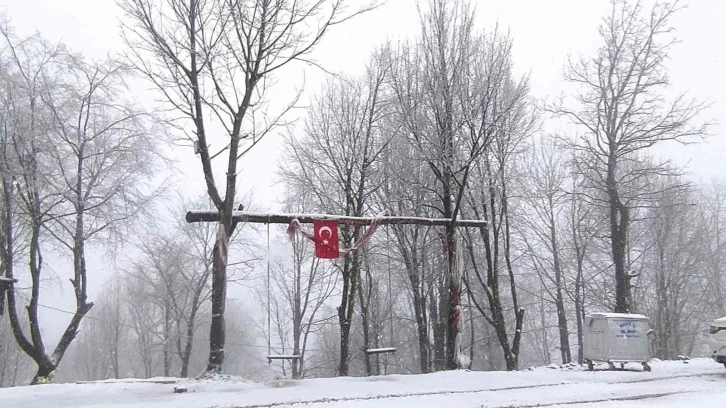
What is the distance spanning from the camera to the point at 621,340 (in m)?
12.9

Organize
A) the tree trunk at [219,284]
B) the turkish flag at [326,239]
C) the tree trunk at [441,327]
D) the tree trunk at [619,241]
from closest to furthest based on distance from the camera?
the tree trunk at [219,284] → the turkish flag at [326,239] → the tree trunk at [619,241] → the tree trunk at [441,327]

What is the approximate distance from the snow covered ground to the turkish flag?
2.72m

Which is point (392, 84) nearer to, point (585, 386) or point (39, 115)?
point (39, 115)

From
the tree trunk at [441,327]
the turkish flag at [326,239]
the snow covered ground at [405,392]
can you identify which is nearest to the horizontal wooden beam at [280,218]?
the turkish flag at [326,239]

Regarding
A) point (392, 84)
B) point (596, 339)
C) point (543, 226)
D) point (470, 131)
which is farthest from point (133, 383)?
point (543, 226)

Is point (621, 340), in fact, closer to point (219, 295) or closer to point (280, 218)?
point (280, 218)

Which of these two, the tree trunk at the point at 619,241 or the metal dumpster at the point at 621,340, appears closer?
the metal dumpster at the point at 621,340

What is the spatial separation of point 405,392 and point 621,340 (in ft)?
21.7

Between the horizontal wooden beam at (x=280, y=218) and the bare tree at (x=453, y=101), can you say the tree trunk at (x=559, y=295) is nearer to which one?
the bare tree at (x=453, y=101)

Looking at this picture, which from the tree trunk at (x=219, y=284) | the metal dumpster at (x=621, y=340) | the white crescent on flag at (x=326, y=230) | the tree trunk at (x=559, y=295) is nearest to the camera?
the tree trunk at (x=219, y=284)

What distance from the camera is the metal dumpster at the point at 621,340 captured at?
12.9m

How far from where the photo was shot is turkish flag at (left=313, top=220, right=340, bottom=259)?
1224 cm

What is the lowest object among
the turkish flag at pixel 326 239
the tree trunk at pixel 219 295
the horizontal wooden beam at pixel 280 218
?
the tree trunk at pixel 219 295

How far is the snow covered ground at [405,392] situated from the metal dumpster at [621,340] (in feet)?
4.16
